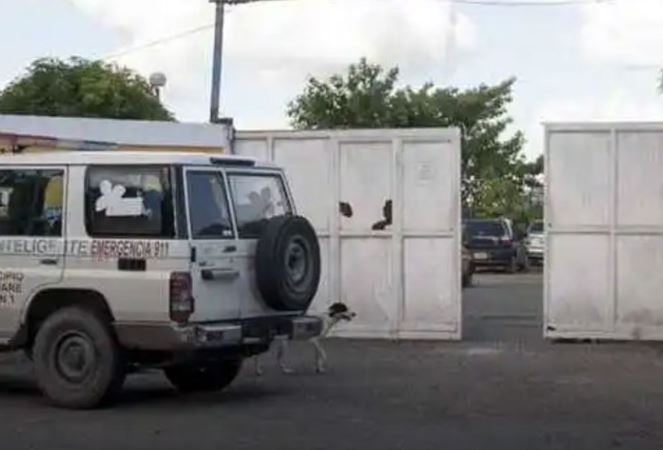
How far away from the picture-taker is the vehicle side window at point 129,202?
12.2m

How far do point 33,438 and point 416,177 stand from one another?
8.90m

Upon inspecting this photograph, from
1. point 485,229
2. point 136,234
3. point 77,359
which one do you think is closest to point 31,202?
point 136,234

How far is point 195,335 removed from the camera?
1195cm

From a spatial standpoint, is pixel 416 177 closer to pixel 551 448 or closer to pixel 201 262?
pixel 201 262

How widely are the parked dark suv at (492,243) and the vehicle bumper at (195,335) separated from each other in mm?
27314

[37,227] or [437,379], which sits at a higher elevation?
[37,227]

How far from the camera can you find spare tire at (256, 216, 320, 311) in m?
12.6

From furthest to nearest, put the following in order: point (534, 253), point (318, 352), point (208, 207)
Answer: point (534, 253), point (318, 352), point (208, 207)

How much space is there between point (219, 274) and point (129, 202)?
995 millimetres

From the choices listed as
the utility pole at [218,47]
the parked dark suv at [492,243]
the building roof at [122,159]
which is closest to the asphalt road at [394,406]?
the building roof at [122,159]

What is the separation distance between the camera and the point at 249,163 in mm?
13148

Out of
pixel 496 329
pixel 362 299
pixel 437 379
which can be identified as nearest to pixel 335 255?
pixel 362 299

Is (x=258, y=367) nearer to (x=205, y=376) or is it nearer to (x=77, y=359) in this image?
(x=205, y=376)

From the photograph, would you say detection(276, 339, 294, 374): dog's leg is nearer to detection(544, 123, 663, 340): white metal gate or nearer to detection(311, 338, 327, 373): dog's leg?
detection(311, 338, 327, 373): dog's leg
